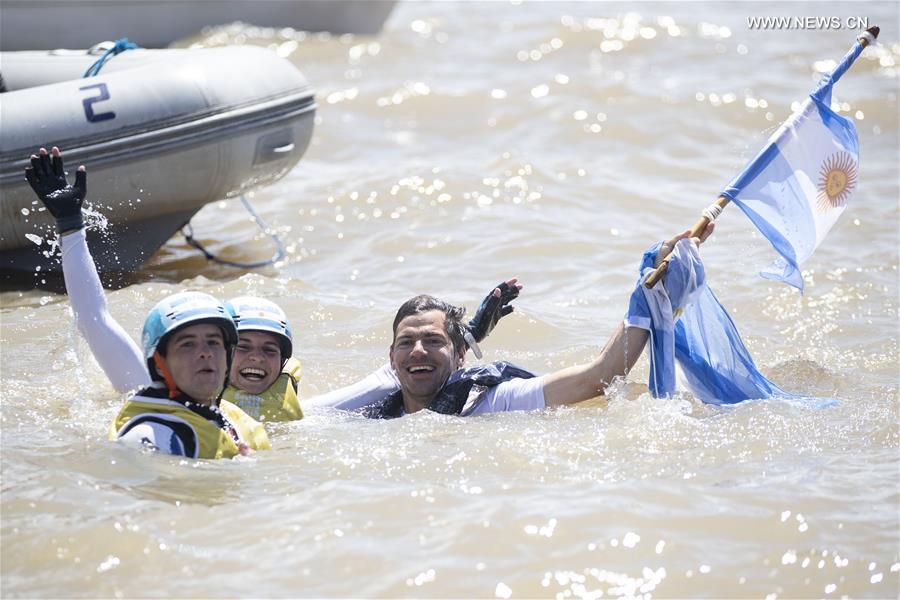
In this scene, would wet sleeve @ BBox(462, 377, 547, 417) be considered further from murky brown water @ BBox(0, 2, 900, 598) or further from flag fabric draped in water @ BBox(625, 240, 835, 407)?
flag fabric draped in water @ BBox(625, 240, 835, 407)

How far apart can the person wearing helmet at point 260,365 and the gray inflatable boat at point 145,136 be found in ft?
8.22

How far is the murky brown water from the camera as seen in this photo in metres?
4.00

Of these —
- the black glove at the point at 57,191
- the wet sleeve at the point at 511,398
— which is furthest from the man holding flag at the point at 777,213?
the black glove at the point at 57,191

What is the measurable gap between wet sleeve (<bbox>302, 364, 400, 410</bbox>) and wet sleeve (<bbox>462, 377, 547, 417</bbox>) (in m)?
0.49

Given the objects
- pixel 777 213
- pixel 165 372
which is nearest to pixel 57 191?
pixel 165 372

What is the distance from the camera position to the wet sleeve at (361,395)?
5.70m

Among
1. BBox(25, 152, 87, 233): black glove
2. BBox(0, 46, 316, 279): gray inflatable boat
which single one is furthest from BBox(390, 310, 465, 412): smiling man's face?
BBox(0, 46, 316, 279): gray inflatable boat

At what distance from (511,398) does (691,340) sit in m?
0.87

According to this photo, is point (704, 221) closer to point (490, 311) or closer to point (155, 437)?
point (490, 311)

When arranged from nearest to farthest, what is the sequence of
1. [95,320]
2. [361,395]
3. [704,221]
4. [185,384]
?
1. [185,384]
2. [95,320]
3. [704,221]
4. [361,395]

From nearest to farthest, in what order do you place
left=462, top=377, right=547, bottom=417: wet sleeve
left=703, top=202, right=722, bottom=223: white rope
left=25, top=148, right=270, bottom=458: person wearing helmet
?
1. left=25, top=148, right=270, bottom=458: person wearing helmet
2. left=703, top=202, right=722, bottom=223: white rope
3. left=462, top=377, right=547, bottom=417: wet sleeve

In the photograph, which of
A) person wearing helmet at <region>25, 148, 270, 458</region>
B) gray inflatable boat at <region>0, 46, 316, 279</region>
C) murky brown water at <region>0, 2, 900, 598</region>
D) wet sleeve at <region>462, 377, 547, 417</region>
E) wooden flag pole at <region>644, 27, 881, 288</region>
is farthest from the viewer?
gray inflatable boat at <region>0, 46, 316, 279</region>

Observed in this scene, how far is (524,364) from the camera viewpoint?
275 inches

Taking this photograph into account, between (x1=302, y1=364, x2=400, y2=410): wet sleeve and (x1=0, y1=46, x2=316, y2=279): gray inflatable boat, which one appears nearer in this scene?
(x1=302, y1=364, x2=400, y2=410): wet sleeve
